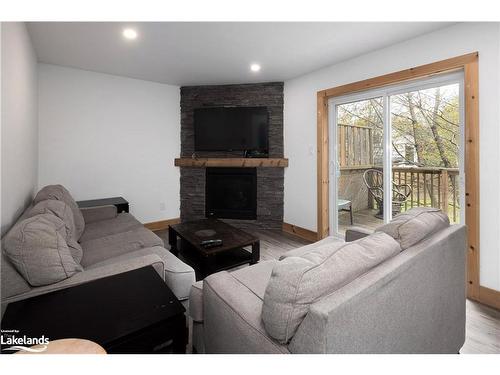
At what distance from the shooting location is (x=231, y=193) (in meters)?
4.61

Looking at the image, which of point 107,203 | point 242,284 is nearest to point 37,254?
point 242,284

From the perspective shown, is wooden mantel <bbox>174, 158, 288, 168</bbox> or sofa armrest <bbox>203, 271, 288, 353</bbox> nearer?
sofa armrest <bbox>203, 271, 288, 353</bbox>

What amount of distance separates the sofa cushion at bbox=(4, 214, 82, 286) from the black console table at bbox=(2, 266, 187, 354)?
174 millimetres

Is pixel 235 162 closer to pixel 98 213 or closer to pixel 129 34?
pixel 98 213

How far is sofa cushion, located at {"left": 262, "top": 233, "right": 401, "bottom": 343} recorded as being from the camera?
2.85ft

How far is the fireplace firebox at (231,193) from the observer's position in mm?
4512

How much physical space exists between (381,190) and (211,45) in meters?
2.61

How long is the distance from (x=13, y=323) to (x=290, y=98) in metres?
4.04

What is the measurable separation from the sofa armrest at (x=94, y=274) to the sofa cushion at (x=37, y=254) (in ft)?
0.13

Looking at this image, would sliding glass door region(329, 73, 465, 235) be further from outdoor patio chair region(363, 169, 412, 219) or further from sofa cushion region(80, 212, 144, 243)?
sofa cushion region(80, 212, 144, 243)

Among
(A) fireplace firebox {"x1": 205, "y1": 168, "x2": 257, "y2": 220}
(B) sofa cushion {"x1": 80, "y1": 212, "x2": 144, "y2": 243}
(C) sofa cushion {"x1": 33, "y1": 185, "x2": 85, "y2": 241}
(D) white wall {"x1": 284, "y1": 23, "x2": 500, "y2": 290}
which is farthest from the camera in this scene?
(A) fireplace firebox {"x1": 205, "y1": 168, "x2": 257, "y2": 220}

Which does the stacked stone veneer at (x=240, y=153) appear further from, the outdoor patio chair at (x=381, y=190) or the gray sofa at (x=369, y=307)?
the gray sofa at (x=369, y=307)

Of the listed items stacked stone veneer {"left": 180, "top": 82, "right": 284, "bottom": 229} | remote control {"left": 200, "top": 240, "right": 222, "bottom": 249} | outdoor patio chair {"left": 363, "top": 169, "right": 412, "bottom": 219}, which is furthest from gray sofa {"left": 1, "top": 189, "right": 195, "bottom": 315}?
outdoor patio chair {"left": 363, "top": 169, "right": 412, "bottom": 219}

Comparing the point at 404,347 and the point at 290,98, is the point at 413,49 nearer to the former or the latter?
the point at 290,98
